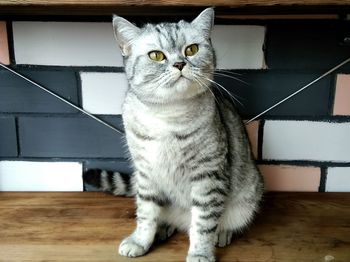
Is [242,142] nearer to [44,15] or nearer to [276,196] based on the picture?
[276,196]

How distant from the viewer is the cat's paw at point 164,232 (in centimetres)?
112

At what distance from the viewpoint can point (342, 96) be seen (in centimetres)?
128

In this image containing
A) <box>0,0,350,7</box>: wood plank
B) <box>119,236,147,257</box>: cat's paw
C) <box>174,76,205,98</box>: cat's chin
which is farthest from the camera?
<box>119,236,147,257</box>: cat's paw

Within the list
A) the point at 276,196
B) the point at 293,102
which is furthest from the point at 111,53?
the point at 276,196

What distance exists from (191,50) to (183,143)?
219mm

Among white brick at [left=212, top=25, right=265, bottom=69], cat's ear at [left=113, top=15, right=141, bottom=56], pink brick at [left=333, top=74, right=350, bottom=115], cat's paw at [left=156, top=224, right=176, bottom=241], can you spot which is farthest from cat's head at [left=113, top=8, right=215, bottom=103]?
pink brick at [left=333, top=74, right=350, bottom=115]

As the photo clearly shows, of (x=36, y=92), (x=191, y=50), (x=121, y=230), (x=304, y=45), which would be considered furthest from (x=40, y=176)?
(x=304, y=45)

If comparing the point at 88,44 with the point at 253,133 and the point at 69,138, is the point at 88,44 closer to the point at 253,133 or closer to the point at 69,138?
the point at 69,138

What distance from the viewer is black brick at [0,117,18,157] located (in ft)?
4.31

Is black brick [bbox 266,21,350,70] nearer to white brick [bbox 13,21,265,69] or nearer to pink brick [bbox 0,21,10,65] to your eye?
white brick [bbox 13,21,265,69]

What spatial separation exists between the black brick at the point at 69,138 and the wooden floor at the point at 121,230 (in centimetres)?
14

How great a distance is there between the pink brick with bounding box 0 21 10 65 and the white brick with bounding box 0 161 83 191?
0.34 metres

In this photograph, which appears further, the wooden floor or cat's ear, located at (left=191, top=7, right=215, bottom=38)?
the wooden floor

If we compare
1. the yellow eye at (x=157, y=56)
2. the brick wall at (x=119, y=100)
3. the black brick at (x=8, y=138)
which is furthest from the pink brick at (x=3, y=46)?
the yellow eye at (x=157, y=56)
